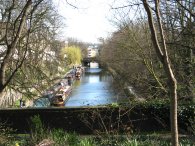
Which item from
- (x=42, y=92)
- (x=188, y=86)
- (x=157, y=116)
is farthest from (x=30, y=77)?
(x=188, y=86)

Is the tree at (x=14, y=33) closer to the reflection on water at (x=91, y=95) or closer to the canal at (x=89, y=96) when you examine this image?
the canal at (x=89, y=96)

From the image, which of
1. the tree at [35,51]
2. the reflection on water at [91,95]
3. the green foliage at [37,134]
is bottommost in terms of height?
the reflection on water at [91,95]

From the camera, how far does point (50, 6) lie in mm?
18016

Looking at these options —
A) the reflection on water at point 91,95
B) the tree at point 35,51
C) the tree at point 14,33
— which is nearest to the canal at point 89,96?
the reflection on water at point 91,95

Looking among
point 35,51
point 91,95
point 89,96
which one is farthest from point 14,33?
point 91,95

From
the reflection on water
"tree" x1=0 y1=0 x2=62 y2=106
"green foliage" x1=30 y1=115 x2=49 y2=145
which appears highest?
"tree" x1=0 y1=0 x2=62 y2=106

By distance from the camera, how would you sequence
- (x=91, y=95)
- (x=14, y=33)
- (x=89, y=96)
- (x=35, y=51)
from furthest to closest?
(x=91, y=95) → (x=89, y=96) → (x=35, y=51) → (x=14, y=33)

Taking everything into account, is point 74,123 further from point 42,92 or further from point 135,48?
point 135,48

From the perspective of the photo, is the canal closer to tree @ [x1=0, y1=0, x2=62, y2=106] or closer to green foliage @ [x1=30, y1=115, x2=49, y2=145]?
tree @ [x1=0, y1=0, x2=62, y2=106]

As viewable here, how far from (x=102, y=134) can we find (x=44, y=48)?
37.1 feet

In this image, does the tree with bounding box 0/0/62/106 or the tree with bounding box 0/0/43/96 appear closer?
the tree with bounding box 0/0/43/96

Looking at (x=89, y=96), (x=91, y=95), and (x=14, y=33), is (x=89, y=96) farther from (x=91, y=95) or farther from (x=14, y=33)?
(x=14, y=33)

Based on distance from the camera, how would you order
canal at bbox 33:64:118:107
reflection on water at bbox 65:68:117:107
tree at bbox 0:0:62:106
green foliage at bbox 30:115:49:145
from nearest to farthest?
green foliage at bbox 30:115:49:145 < tree at bbox 0:0:62:106 < canal at bbox 33:64:118:107 < reflection on water at bbox 65:68:117:107

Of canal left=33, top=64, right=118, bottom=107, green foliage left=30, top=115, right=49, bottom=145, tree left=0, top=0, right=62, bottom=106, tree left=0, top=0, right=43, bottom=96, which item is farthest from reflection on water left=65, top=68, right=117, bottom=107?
green foliage left=30, top=115, right=49, bottom=145
